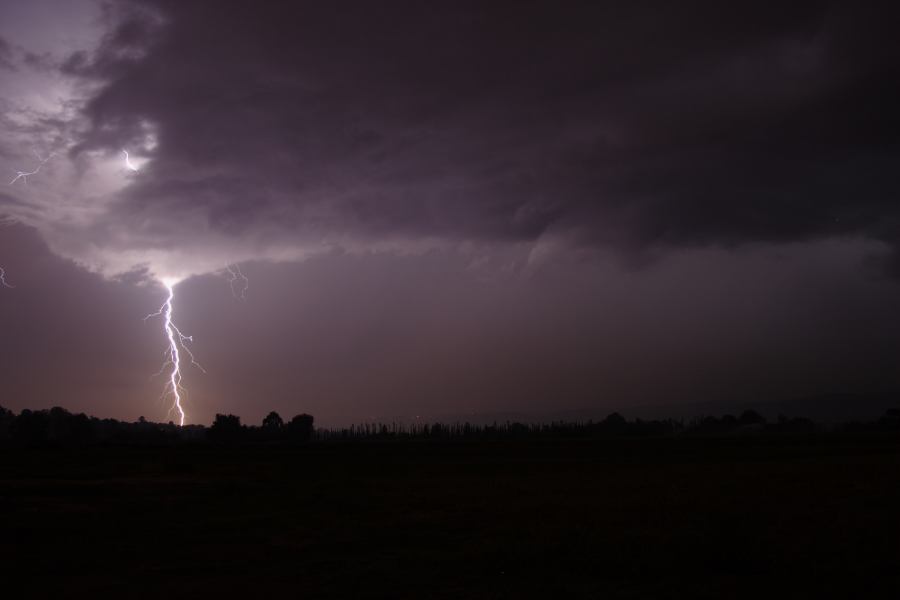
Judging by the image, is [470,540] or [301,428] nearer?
[470,540]

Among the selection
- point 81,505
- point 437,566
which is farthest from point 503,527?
point 81,505

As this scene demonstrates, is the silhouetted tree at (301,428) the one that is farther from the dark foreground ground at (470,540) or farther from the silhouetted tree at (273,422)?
the dark foreground ground at (470,540)

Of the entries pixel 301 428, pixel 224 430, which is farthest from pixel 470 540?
pixel 301 428

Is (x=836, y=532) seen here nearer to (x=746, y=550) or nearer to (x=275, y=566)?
(x=746, y=550)

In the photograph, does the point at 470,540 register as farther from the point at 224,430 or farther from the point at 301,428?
the point at 301,428

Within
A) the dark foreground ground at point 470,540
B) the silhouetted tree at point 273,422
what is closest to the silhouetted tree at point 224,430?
the silhouetted tree at point 273,422

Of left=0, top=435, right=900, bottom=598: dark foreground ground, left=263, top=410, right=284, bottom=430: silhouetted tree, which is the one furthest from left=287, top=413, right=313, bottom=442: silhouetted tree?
→ left=0, top=435, right=900, bottom=598: dark foreground ground

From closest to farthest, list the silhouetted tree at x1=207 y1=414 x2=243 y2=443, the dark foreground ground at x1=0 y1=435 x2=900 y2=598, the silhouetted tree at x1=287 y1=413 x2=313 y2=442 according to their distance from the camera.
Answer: the dark foreground ground at x1=0 y1=435 x2=900 y2=598, the silhouetted tree at x1=207 y1=414 x2=243 y2=443, the silhouetted tree at x1=287 y1=413 x2=313 y2=442

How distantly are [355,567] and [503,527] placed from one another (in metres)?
6.06

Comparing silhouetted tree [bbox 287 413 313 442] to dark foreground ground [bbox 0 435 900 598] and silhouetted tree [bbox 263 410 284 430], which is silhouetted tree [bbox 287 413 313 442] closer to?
silhouetted tree [bbox 263 410 284 430]

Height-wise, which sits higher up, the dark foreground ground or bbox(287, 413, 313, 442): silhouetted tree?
bbox(287, 413, 313, 442): silhouetted tree

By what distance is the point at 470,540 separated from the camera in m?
18.9

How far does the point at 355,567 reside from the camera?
15844 millimetres

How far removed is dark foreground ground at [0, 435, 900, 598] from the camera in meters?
13.9
